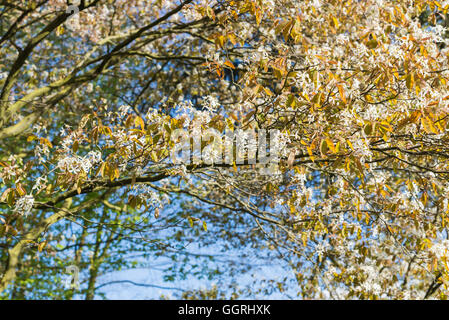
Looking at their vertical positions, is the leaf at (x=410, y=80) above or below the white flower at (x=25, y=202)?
above

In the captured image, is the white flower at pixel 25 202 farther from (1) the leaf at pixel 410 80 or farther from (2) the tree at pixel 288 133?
(1) the leaf at pixel 410 80

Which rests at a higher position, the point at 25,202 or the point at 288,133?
the point at 288,133

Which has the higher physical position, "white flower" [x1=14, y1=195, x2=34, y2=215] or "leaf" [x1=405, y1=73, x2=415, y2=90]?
"leaf" [x1=405, y1=73, x2=415, y2=90]

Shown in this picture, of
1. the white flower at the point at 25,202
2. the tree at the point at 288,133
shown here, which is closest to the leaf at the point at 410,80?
the tree at the point at 288,133

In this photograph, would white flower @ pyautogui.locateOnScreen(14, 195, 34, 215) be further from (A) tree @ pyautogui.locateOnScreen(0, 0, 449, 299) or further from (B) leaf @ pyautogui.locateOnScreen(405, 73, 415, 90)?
(B) leaf @ pyautogui.locateOnScreen(405, 73, 415, 90)

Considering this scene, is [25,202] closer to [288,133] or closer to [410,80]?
[288,133]

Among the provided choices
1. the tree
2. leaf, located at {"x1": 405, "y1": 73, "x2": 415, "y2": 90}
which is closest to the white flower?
the tree

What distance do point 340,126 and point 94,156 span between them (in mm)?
2448

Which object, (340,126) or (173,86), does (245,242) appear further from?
(340,126)

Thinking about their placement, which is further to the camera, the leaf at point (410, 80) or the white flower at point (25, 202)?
the white flower at point (25, 202)

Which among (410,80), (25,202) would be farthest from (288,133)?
(25,202)

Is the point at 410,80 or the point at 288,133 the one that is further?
the point at 288,133

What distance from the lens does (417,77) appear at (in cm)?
387

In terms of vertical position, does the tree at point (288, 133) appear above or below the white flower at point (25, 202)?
above
